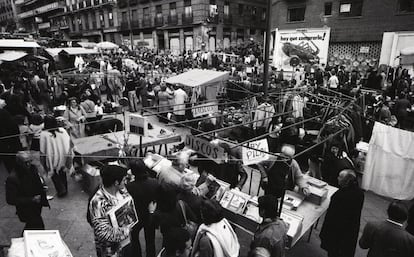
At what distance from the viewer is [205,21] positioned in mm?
30188

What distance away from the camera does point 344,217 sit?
380cm

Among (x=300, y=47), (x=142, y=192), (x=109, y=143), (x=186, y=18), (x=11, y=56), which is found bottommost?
(x=109, y=143)

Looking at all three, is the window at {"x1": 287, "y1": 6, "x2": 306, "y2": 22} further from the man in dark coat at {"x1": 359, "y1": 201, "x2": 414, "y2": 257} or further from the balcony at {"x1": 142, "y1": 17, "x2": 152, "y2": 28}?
the man in dark coat at {"x1": 359, "y1": 201, "x2": 414, "y2": 257}

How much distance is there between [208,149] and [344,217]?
6.91 ft

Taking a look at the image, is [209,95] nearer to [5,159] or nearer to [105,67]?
[5,159]

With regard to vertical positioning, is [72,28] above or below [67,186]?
above

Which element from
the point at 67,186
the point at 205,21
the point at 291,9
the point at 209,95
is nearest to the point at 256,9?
the point at 205,21

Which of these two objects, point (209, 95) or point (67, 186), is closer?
point (67, 186)

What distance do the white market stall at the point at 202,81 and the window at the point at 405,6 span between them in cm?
1523

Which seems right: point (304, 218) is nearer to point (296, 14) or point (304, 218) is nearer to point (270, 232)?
point (270, 232)

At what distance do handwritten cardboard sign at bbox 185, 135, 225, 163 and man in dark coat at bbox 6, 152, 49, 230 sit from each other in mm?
2328

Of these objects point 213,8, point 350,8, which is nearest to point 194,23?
point 213,8

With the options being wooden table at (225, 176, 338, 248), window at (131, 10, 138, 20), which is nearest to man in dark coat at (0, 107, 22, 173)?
wooden table at (225, 176, 338, 248)

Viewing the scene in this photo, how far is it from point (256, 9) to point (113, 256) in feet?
124
